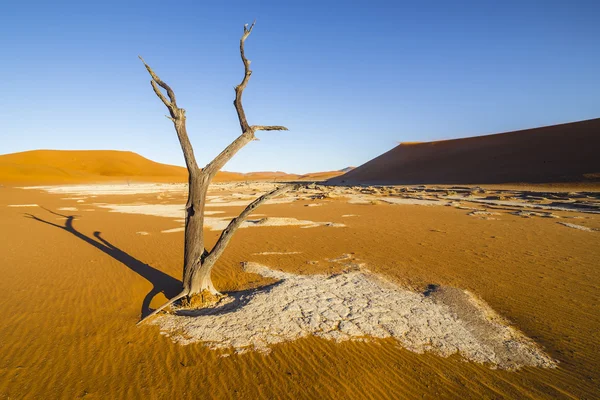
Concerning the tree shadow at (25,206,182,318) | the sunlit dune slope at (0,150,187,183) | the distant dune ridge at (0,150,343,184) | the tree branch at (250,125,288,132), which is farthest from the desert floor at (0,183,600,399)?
the sunlit dune slope at (0,150,187,183)

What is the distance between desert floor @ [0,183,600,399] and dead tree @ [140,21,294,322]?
1.00 metres

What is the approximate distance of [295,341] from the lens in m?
4.28

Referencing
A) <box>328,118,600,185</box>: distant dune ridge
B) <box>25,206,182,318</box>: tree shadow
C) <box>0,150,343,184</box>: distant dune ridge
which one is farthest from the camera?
<box>0,150,343,184</box>: distant dune ridge

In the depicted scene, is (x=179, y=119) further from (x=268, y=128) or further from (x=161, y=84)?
(x=268, y=128)

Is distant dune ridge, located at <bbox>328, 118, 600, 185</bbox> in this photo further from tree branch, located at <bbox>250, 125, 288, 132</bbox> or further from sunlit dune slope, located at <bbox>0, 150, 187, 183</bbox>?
sunlit dune slope, located at <bbox>0, 150, 187, 183</bbox>

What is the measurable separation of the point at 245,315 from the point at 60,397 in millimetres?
2398

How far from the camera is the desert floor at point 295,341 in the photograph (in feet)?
11.4

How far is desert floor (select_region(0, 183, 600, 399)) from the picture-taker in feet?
11.4

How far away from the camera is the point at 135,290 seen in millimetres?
6375

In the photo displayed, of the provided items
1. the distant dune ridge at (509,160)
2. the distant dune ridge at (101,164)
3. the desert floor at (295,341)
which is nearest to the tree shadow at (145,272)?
the desert floor at (295,341)

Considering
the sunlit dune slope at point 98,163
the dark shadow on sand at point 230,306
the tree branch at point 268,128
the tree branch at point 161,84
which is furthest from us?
the sunlit dune slope at point 98,163

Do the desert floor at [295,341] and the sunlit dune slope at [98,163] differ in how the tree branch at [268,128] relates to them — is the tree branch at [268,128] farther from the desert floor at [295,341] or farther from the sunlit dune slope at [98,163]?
the sunlit dune slope at [98,163]

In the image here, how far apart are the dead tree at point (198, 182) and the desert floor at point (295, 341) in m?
Answer: 1.00

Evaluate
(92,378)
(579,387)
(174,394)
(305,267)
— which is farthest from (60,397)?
(579,387)
